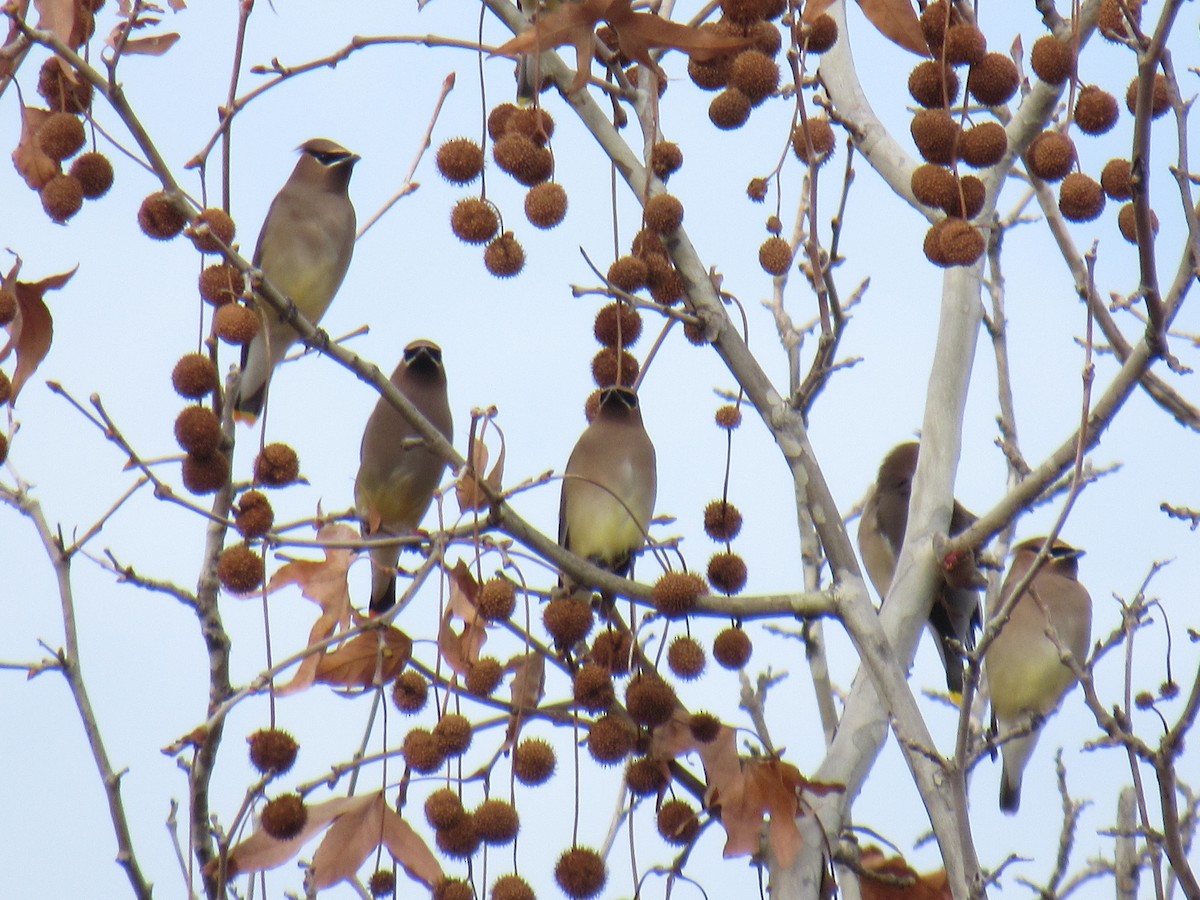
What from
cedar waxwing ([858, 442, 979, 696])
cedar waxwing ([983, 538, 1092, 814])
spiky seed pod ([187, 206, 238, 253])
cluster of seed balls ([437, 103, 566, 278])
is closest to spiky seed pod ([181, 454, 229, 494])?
spiky seed pod ([187, 206, 238, 253])

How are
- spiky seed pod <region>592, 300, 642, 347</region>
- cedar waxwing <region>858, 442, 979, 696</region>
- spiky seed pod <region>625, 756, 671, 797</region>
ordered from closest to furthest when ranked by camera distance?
spiky seed pod <region>625, 756, 671, 797</region> < spiky seed pod <region>592, 300, 642, 347</region> < cedar waxwing <region>858, 442, 979, 696</region>

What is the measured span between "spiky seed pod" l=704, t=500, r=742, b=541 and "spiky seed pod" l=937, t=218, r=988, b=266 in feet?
2.60

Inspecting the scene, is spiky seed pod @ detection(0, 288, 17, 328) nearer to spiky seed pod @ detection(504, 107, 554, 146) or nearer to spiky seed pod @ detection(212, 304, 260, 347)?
spiky seed pod @ detection(212, 304, 260, 347)

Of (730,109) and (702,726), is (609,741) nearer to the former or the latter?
(702,726)

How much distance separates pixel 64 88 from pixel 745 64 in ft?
3.36

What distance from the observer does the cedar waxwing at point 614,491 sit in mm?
3807

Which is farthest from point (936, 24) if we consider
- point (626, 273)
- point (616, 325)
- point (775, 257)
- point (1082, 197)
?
point (616, 325)

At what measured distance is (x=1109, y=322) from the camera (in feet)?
8.87

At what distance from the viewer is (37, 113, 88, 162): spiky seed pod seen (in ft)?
7.53

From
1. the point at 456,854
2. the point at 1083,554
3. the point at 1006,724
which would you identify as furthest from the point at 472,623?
the point at 1083,554

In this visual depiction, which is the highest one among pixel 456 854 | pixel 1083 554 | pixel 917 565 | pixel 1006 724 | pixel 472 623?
pixel 1083 554

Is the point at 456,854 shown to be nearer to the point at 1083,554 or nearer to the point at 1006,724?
the point at 1006,724

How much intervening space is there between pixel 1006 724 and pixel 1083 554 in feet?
2.29

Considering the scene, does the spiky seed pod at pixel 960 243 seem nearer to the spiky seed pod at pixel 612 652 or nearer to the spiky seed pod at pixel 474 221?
the spiky seed pod at pixel 474 221
